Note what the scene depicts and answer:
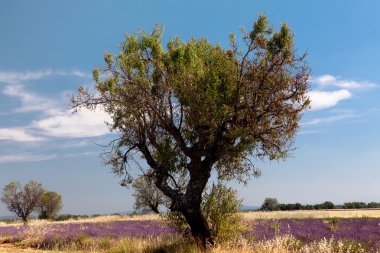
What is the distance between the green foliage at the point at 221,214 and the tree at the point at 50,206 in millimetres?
76130

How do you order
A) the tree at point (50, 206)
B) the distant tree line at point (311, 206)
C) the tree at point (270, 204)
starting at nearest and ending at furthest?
1. the tree at point (50, 206)
2. the distant tree line at point (311, 206)
3. the tree at point (270, 204)

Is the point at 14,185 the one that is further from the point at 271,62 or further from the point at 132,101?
the point at 271,62

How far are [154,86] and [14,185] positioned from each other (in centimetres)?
5435

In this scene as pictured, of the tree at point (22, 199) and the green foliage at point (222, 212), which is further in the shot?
the tree at point (22, 199)

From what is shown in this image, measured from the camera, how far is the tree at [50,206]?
89625 mm

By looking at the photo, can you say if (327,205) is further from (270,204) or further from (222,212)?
(222,212)

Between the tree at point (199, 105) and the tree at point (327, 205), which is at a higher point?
the tree at point (199, 105)

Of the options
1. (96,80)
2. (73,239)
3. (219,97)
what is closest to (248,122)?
(219,97)

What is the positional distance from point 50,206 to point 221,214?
7917 centimetres

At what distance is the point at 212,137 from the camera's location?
17.5m

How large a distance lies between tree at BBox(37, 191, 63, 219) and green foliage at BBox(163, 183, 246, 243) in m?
76.1

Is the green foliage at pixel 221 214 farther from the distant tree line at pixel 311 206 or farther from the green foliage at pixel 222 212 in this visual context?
the distant tree line at pixel 311 206

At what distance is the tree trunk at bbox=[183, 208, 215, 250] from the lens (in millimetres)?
17828

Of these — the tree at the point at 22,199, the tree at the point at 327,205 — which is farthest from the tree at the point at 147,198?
the tree at the point at 327,205
